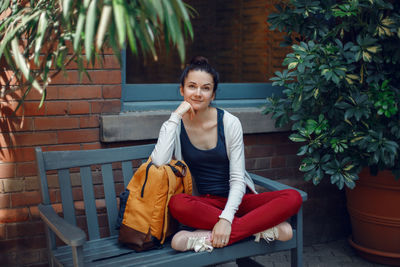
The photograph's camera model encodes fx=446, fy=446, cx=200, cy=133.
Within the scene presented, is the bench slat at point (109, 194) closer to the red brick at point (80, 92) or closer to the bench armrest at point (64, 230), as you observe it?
the bench armrest at point (64, 230)

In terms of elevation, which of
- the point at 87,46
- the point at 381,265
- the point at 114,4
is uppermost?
the point at 114,4

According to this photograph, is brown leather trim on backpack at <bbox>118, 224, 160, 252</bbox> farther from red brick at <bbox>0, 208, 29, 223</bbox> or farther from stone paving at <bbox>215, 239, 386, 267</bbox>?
stone paving at <bbox>215, 239, 386, 267</bbox>

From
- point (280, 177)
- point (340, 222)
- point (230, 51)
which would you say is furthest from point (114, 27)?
point (230, 51)

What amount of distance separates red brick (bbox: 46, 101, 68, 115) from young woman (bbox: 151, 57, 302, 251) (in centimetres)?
76

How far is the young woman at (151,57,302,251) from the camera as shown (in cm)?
249

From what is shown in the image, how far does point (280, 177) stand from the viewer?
3.92 metres

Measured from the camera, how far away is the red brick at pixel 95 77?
9.81 ft

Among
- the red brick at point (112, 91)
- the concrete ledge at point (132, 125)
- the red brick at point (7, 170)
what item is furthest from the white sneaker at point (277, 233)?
the red brick at point (7, 170)

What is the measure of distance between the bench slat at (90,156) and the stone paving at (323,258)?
133 cm

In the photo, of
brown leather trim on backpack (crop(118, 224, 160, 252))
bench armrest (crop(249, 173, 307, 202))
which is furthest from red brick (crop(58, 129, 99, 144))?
bench armrest (crop(249, 173, 307, 202))

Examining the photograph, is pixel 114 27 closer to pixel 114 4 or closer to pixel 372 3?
pixel 114 4

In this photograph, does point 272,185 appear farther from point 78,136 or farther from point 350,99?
point 78,136

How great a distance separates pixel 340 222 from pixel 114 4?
139 inches

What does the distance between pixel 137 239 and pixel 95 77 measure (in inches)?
47.9
